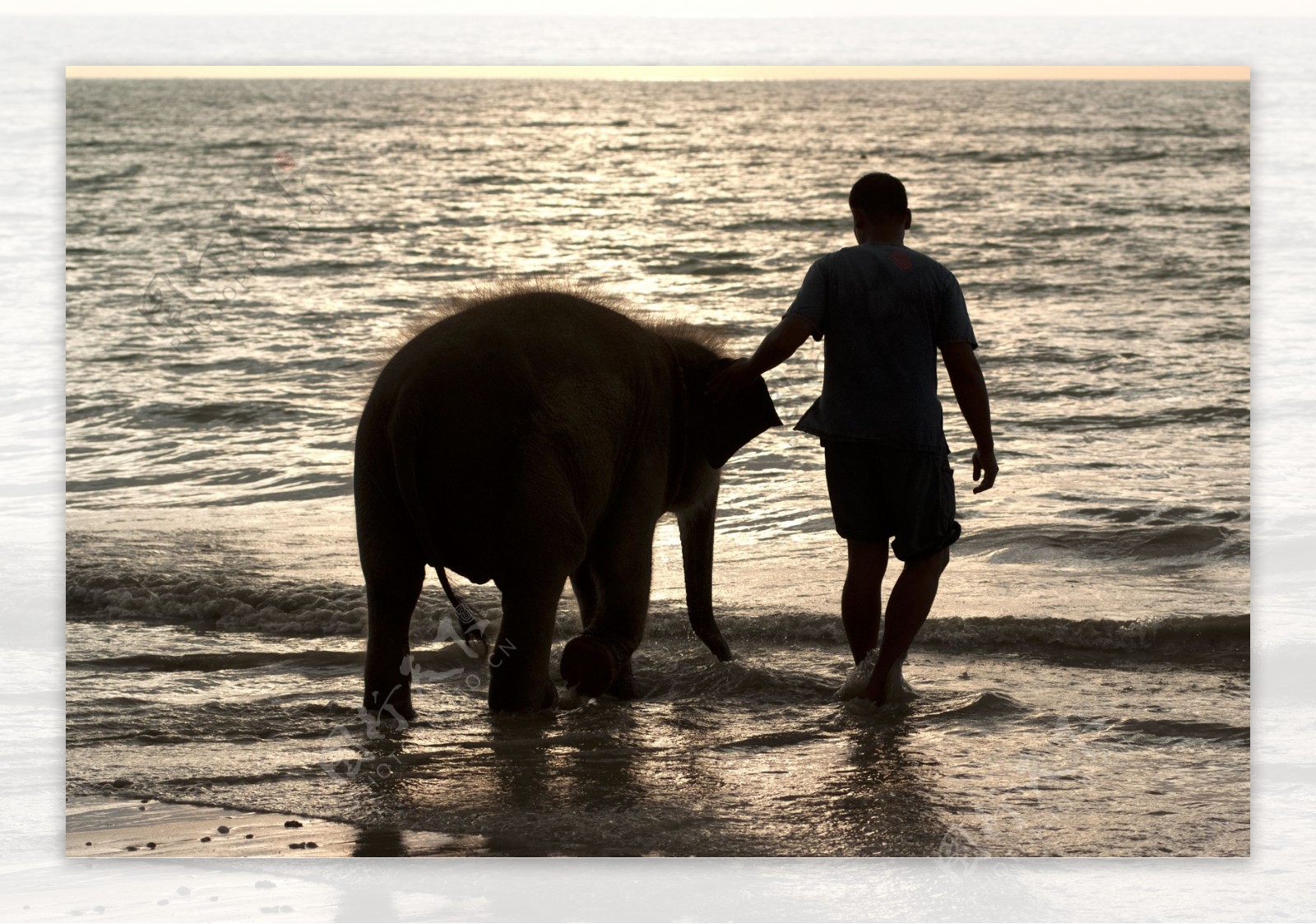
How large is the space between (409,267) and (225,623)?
730 centimetres

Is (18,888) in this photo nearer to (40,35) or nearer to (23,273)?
(23,273)

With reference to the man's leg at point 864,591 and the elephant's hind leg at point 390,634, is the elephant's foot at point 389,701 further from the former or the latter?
the man's leg at point 864,591

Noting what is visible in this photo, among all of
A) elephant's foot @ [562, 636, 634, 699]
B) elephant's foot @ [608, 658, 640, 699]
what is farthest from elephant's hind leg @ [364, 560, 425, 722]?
elephant's foot @ [608, 658, 640, 699]

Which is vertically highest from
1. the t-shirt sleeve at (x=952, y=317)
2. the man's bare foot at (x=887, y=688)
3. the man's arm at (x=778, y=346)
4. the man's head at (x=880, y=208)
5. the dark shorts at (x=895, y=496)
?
the man's head at (x=880, y=208)

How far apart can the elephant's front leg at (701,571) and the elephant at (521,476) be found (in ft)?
1.32

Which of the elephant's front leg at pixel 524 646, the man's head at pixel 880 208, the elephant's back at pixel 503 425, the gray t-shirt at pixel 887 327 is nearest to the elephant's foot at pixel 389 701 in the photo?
the elephant's front leg at pixel 524 646

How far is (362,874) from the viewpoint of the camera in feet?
11.6

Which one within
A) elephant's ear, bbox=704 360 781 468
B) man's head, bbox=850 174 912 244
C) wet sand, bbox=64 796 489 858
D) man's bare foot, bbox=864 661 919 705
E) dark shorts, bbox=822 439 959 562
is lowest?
wet sand, bbox=64 796 489 858

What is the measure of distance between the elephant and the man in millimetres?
434

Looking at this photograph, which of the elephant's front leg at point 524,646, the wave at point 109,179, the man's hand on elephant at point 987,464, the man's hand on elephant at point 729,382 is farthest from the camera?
the wave at point 109,179

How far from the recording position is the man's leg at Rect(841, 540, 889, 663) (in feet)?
14.3

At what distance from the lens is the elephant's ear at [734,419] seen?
4.67m

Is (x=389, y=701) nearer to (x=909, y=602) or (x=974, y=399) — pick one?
(x=909, y=602)

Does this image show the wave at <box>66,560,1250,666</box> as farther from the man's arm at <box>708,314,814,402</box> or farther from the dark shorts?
the man's arm at <box>708,314,814,402</box>
